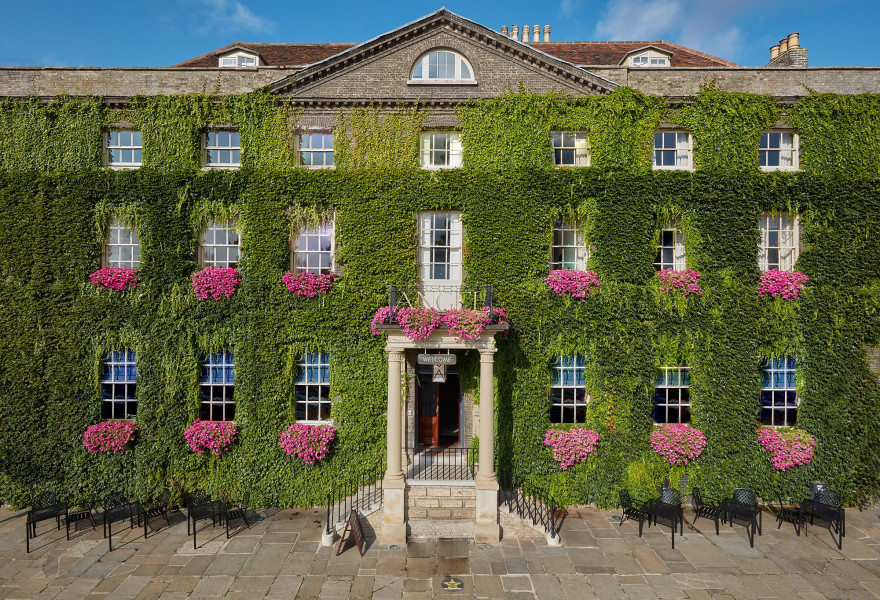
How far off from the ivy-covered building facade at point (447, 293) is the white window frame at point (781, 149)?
373mm

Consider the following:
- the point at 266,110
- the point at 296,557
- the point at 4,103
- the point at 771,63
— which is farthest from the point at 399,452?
the point at 771,63

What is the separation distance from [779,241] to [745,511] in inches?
297

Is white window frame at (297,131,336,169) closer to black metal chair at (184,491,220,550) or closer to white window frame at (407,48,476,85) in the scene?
white window frame at (407,48,476,85)

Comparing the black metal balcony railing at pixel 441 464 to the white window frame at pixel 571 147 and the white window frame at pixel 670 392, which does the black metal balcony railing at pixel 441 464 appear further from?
the white window frame at pixel 571 147

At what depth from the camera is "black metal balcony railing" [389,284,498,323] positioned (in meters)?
13.1

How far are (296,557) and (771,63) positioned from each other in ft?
69.4

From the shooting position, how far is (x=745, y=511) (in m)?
11.4

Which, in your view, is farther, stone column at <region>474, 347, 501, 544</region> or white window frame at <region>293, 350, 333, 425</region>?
white window frame at <region>293, 350, 333, 425</region>

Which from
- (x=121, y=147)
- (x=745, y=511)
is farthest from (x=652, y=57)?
(x=121, y=147)

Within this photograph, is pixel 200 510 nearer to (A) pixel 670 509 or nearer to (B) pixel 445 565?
(B) pixel 445 565

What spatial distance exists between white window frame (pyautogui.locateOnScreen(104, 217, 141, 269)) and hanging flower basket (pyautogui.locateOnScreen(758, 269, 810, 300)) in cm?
1759

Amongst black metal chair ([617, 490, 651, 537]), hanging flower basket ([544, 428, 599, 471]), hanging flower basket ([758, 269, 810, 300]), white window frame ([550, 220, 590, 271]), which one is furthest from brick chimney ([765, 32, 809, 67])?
black metal chair ([617, 490, 651, 537])

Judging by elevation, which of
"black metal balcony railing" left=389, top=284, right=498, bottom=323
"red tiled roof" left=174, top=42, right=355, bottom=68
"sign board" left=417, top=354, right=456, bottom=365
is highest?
"red tiled roof" left=174, top=42, right=355, bottom=68

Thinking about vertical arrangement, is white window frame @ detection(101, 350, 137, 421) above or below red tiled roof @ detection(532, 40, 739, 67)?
below
